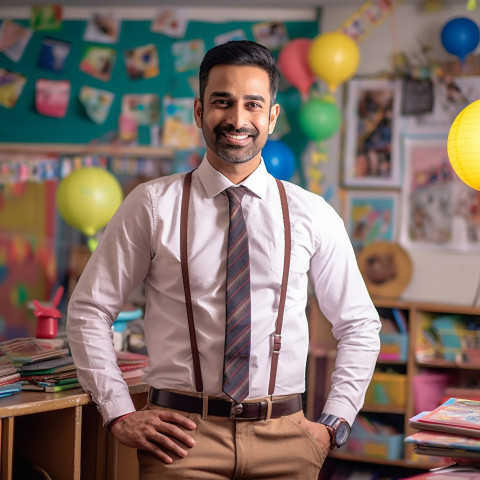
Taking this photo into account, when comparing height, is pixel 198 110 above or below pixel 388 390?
above

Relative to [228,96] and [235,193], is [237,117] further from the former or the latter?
[235,193]

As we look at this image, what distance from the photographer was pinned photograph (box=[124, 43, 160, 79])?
5000 mm

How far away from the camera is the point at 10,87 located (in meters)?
5.16

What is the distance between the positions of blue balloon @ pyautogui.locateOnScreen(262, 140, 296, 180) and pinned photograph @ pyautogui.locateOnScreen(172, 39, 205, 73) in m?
0.99

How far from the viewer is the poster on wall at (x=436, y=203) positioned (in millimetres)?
4426

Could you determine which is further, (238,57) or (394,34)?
(394,34)

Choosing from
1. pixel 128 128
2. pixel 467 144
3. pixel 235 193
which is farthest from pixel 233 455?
pixel 128 128

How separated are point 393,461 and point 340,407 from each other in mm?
2374

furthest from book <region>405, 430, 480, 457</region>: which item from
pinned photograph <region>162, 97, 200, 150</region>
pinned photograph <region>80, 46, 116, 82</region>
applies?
pinned photograph <region>80, 46, 116, 82</region>

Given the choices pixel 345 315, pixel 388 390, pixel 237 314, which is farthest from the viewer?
pixel 388 390

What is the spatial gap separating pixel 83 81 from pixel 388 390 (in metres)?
2.71

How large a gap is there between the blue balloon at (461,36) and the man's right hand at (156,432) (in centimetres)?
312

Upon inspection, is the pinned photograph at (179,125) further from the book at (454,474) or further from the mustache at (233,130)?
the book at (454,474)

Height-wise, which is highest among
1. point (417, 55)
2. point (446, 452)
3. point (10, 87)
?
point (417, 55)
